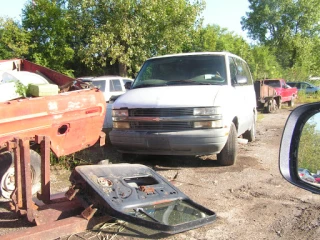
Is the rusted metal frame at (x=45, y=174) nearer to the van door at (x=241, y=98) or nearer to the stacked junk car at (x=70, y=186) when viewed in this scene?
the stacked junk car at (x=70, y=186)

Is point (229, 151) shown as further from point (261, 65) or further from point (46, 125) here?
point (261, 65)

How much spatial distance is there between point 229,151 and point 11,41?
17054 mm

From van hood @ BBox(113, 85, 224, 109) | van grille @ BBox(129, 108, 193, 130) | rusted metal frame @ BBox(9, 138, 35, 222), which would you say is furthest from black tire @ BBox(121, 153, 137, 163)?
rusted metal frame @ BBox(9, 138, 35, 222)

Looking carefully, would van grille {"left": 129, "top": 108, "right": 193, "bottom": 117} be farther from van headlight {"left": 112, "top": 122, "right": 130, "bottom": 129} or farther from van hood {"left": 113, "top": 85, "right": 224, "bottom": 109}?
van headlight {"left": 112, "top": 122, "right": 130, "bottom": 129}

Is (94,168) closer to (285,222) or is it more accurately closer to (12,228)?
(12,228)

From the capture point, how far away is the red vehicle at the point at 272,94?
714 inches

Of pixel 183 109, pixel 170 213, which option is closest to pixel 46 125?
pixel 170 213

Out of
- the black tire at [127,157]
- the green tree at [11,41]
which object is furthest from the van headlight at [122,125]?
the green tree at [11,41]

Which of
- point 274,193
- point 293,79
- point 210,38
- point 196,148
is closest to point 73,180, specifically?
point 196,148

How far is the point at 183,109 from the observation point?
5.78 m

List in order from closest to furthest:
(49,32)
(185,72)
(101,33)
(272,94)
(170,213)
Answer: (170,213) < (185,72) < (101,33) < (272,94) < (49,32)

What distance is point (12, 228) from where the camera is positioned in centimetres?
393

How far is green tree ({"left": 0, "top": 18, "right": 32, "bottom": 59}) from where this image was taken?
65.0ft

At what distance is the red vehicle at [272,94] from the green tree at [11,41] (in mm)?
12330
